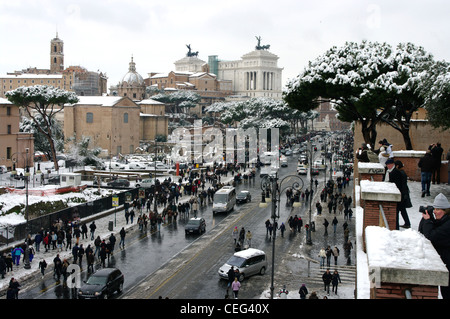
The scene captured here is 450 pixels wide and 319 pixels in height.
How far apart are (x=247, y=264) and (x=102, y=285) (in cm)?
565

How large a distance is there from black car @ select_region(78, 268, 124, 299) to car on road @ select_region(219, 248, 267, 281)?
13.1 feet

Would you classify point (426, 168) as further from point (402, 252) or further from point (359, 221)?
point (402, 252)

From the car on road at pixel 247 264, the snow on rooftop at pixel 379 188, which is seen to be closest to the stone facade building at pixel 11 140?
the car on road at pixel 247 264

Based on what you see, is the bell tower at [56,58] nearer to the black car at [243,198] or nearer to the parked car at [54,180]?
the parked car at [54,180]

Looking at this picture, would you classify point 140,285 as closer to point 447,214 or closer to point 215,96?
point 447,214

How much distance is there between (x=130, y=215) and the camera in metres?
31.0

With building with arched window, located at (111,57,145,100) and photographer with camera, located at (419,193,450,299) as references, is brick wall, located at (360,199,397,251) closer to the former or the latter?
photographer with camera, located at (419,193,450,299)

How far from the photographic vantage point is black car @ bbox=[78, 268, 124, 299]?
55.0ft

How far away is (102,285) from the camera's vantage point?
17.1 metres

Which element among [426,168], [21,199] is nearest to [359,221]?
[426,168]

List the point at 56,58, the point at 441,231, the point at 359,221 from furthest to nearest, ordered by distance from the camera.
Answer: the point at 56,58
the point at 359,221
the point at 441,231

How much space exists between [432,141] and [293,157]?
147 ft

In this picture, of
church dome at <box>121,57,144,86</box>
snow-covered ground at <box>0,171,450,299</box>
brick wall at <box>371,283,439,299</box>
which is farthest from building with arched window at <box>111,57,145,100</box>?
brick wall at <box>371,283,439,299</box>

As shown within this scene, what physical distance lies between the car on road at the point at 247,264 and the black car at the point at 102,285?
398 centimetres
